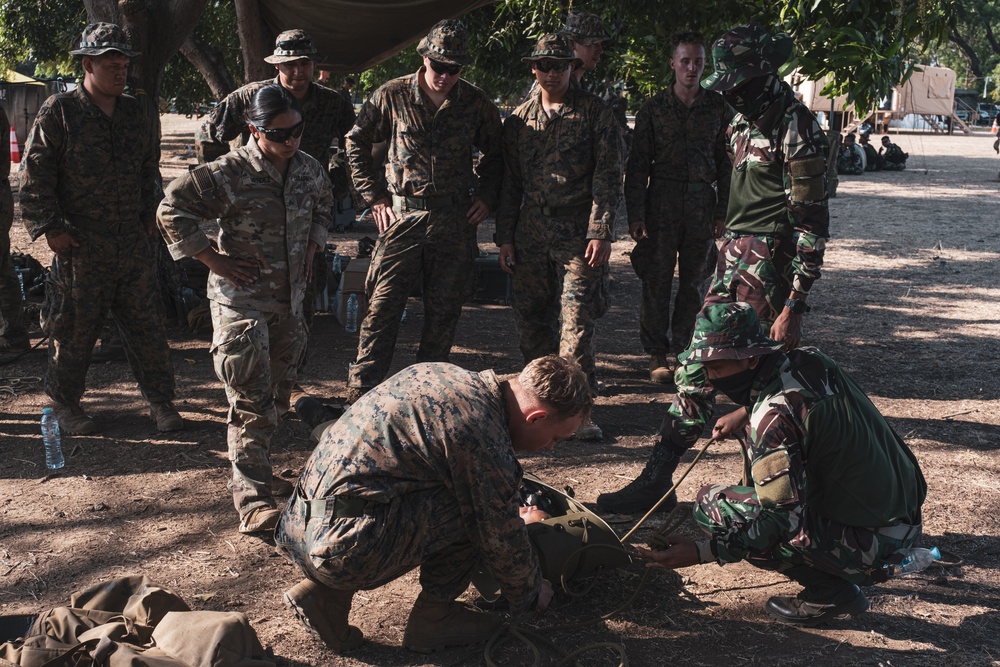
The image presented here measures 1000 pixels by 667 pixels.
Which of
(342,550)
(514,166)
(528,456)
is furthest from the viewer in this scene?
(514,166)

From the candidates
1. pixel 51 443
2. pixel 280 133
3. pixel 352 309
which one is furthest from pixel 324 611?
pixel 352 309

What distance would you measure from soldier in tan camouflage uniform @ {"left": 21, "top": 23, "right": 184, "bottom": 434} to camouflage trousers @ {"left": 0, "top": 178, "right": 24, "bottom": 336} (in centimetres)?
189

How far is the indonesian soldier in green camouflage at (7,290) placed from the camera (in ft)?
24.3

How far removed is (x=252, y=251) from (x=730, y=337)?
7.86 ft

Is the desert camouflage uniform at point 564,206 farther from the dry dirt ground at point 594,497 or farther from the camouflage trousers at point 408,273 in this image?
the dry dirt ground at point 594,497

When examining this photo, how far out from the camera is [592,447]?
5.84 metres

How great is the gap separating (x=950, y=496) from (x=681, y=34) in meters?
3.56

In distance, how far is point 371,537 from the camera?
334cm

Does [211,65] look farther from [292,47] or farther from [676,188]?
[676,188]

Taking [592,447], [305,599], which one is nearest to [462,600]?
[305,599]

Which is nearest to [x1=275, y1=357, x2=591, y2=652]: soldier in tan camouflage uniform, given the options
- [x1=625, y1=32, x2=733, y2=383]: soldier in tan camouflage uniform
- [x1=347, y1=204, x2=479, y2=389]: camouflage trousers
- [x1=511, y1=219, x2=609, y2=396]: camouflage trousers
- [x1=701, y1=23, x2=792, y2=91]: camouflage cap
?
[x1=701, y1=23, x2=792, y2=91]: camouflage cap

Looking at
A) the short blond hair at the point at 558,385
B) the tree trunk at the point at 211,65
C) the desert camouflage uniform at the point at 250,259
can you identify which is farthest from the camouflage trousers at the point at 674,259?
the tree trunk at the point at 211,65

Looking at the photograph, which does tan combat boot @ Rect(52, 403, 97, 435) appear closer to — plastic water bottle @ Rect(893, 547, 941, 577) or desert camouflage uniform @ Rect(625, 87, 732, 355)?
desert camouflage uniform @ Rect(625, 87, 732, 355)

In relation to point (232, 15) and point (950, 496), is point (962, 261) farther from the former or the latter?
point (232, 15)
